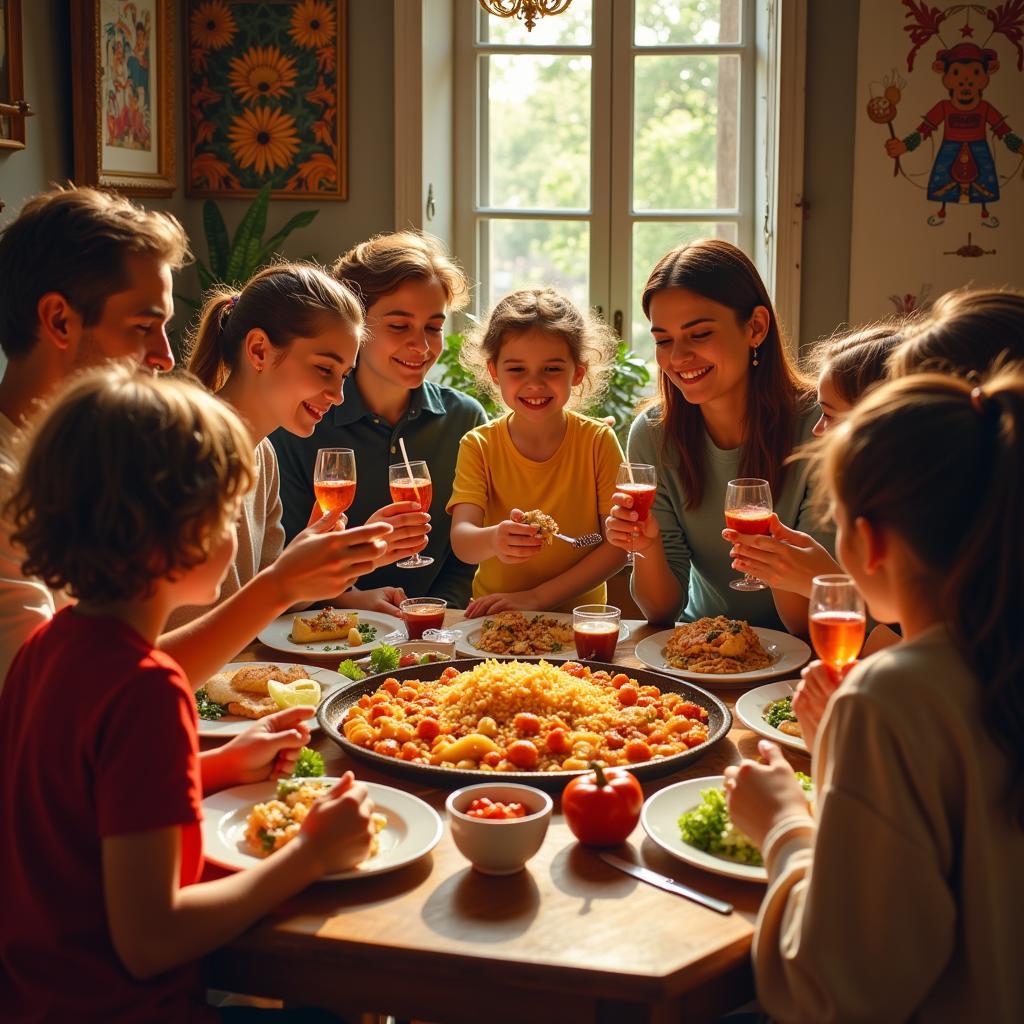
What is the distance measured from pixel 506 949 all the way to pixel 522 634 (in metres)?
1.20

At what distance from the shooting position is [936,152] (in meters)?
4.34

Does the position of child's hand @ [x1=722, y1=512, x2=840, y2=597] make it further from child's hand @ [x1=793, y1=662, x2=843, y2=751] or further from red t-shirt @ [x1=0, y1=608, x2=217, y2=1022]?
Answer: red t-shirt @ [x1=0, y1=608, x2=217, y2=1022]

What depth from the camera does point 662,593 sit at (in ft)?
9.35

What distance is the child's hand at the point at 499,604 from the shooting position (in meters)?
2.73

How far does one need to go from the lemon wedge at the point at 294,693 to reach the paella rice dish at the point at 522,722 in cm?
9

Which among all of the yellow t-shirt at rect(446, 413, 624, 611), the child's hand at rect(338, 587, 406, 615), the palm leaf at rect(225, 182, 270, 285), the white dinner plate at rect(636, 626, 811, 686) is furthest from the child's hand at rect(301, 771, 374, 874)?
the palm leaf at rect(225, 182, 270, 285)

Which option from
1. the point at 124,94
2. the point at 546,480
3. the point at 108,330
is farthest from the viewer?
the point at 124,94

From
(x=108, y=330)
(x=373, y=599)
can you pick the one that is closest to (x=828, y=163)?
(x=373, y=599)

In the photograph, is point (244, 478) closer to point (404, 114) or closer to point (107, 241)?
point (107, 241)

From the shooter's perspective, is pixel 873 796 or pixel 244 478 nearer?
pixel 873 796

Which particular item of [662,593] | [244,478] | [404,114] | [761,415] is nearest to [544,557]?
[662,593]

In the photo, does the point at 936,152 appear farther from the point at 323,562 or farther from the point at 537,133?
the point at 323,562

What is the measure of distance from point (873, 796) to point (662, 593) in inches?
66.5

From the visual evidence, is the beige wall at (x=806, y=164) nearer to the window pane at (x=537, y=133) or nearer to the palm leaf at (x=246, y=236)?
the palm leaf at (x=246, y=236)
